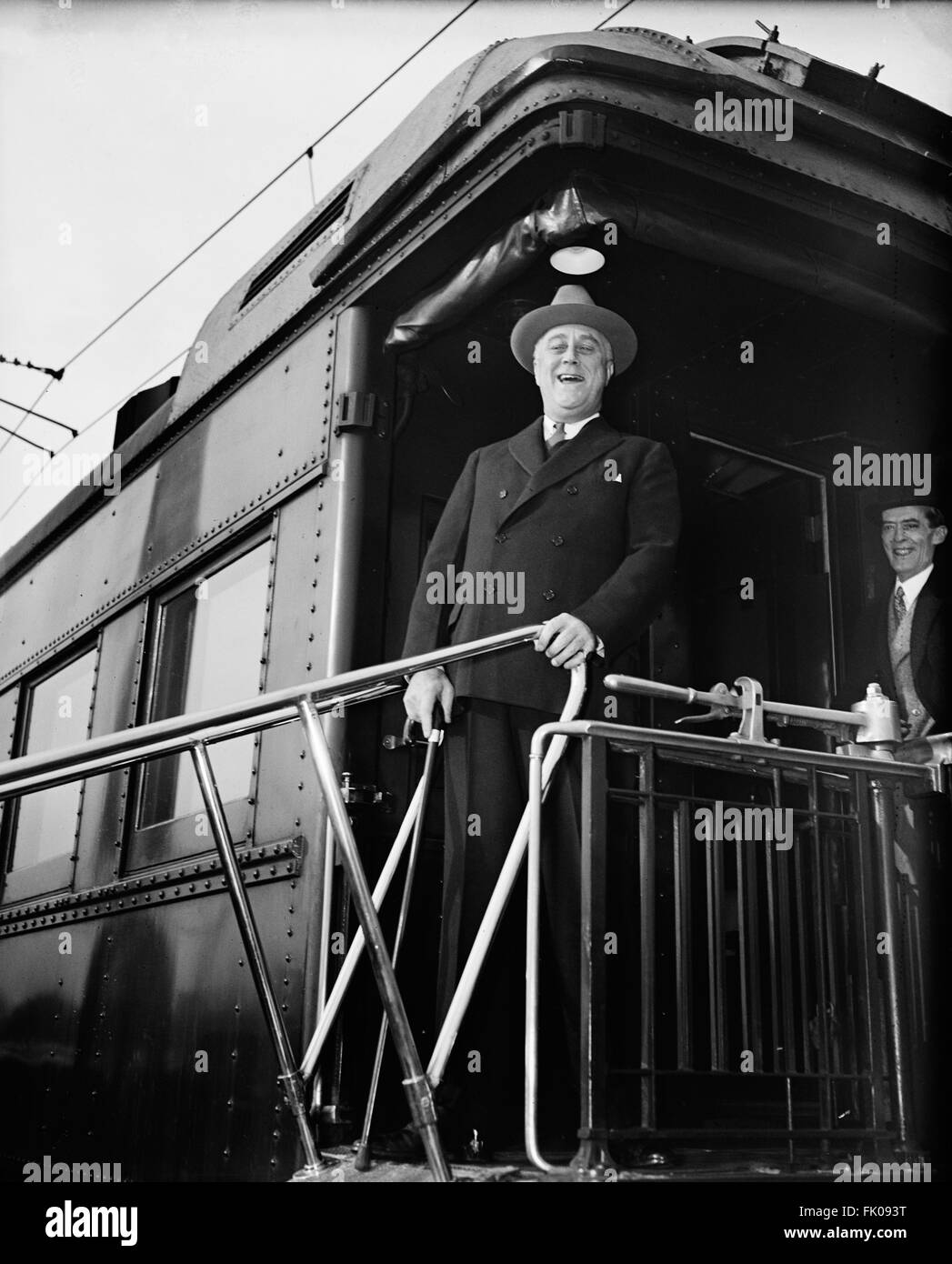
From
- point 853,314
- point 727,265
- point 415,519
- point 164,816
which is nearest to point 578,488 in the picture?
point 415,519

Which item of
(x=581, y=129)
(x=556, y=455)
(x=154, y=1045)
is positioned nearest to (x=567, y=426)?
(x=556, y=455)

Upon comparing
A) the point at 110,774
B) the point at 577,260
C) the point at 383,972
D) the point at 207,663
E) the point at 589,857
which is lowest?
the point at 383,972

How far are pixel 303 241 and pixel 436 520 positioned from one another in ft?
5.69

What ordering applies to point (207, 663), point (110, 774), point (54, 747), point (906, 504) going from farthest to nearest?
point (54, 747), point (110, 774), point (207, 663), point (906, 504)

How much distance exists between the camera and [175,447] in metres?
4.73

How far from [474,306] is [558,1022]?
195 centimetres

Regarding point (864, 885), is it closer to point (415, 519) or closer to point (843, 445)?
point (415, 519)

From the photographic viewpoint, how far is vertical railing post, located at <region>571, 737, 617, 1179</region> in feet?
7.66

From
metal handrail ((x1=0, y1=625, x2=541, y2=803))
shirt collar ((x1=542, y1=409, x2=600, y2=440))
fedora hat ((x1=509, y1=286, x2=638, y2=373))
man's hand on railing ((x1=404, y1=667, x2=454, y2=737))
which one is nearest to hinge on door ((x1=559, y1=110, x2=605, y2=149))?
fedora hat ((x1=509, y1=286, x2=638, y2=373))

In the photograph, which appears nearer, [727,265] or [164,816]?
[727,265]

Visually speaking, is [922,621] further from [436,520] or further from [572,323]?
[436,520]

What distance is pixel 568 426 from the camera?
11.6 ft

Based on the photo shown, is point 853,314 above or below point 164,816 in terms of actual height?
above
